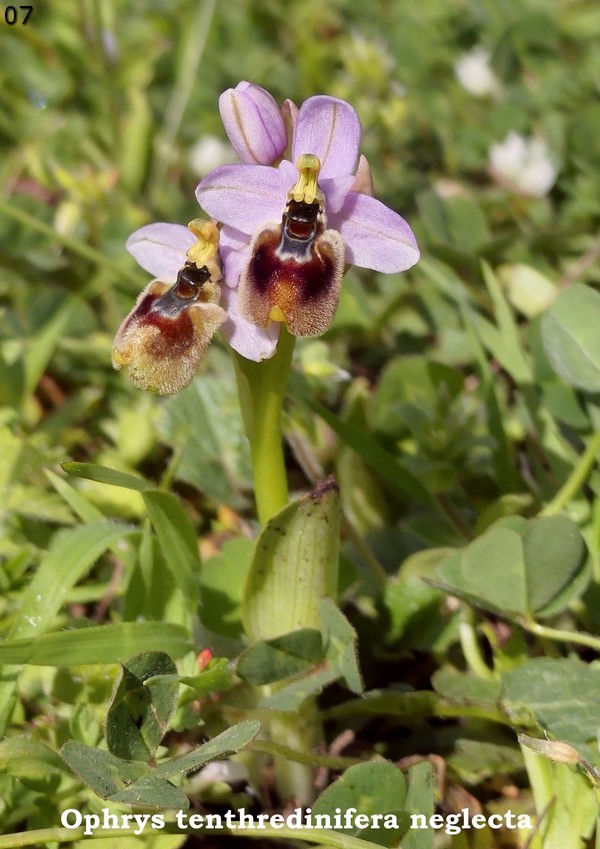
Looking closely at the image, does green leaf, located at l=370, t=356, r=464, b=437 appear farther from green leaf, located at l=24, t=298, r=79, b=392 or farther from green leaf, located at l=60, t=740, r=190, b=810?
green leaf, located at l=60, t=740, r=190, b=810

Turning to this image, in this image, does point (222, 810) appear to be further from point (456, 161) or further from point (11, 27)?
point (11, 27)

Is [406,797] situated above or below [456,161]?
below

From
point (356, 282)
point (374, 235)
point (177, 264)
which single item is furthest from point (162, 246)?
point (356, 282)

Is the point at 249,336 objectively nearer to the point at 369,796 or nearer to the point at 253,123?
the point at 253,123

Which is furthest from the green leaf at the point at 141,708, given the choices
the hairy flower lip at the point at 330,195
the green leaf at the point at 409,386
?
the green leaf at the point at 409,386

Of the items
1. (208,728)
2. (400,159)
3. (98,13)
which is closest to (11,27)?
(98,13)

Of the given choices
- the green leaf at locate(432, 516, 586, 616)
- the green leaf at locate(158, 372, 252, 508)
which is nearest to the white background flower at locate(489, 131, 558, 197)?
the green leaf at locate(158, 372, 252, 508)

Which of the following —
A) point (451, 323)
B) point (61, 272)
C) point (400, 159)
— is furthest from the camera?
point (400, 159)
